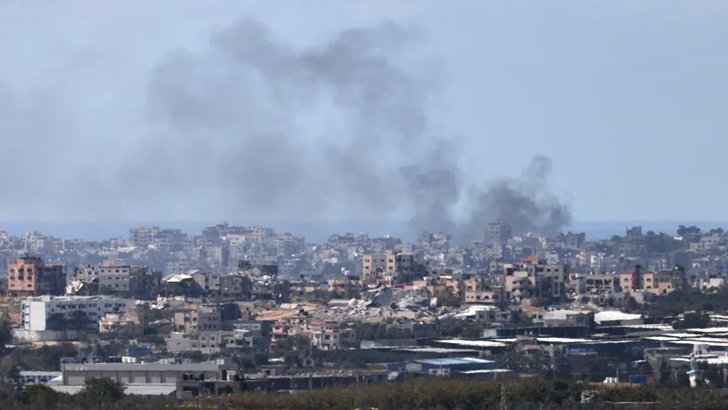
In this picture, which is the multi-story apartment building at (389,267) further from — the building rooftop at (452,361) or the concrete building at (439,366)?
the concrete building at (439,366)

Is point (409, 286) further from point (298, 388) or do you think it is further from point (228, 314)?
point (298, 388)

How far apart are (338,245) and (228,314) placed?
63.8m

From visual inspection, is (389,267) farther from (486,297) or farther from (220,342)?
(220,342)

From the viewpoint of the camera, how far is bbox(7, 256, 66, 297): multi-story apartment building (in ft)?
227

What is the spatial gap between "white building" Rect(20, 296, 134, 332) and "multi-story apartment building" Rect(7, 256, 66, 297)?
18.8 ft

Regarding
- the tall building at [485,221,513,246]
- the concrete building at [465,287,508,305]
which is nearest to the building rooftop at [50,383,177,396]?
the concrete building at [465,287,508,305]

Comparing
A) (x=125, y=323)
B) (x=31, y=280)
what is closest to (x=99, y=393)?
(x=125, y=323)

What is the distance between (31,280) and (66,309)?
915 centimetres

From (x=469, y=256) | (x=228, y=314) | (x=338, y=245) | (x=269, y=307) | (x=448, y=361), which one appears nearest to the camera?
(x=448, y=361)

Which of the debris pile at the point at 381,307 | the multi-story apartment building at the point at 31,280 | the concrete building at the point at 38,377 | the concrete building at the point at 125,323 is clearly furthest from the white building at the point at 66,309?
the concrete building at the point at 38,377

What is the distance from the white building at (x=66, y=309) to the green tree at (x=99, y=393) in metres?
21.8

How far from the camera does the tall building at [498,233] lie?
115125 millimetres

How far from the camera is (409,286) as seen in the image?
7031 cm

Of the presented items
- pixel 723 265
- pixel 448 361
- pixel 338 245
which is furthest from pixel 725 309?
pixel 338 245
